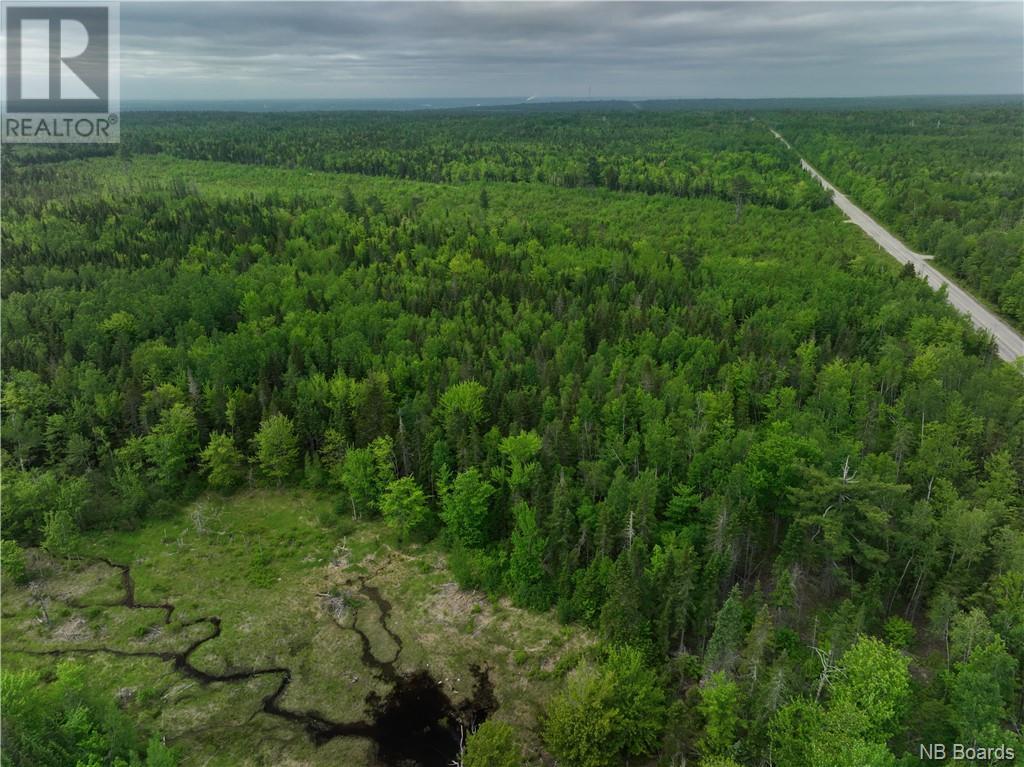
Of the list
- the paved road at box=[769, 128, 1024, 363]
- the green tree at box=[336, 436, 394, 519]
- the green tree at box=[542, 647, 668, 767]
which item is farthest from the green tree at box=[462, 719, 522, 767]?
the paved road at box=[769, 128, 1024, 363]

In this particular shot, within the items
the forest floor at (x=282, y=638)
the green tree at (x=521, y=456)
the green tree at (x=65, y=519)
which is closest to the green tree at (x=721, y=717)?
the forest floor at (x=282, y=638)

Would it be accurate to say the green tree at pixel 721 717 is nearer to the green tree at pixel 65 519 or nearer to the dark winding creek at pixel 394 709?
the dark winding creek at pixel 394 709

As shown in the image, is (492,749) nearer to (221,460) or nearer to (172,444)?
(221,460)

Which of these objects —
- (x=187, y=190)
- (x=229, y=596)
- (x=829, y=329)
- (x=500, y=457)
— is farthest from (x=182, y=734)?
(x=187, y=190)

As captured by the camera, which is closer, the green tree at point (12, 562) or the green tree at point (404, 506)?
the green tree at point (12, 562)

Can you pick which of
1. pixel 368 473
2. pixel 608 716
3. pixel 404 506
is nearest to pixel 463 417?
pixel 404 506

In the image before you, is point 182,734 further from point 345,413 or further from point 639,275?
point 639,275
